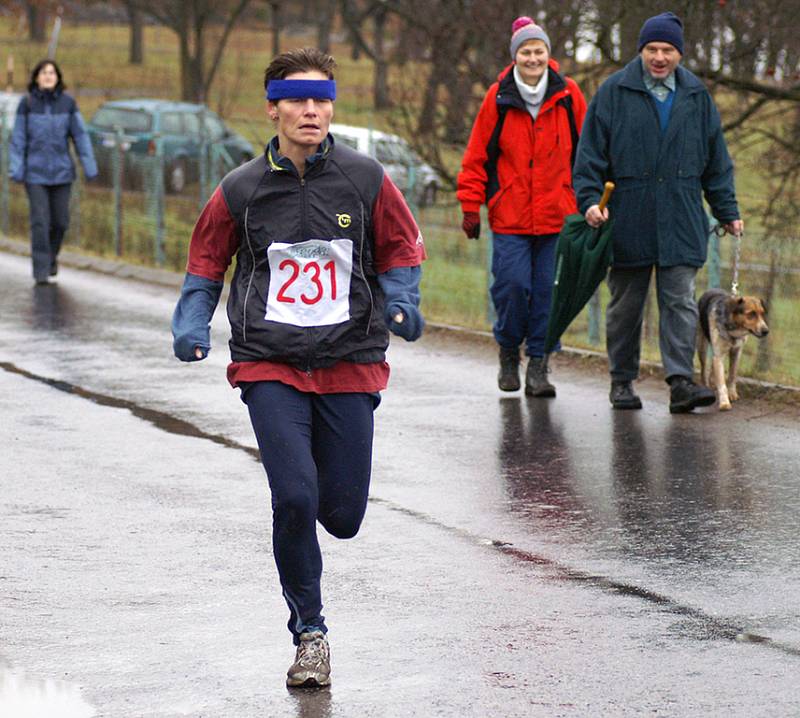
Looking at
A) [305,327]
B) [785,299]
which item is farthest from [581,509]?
[785,299]

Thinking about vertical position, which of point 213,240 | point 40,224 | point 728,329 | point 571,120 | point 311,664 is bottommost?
point 311,664

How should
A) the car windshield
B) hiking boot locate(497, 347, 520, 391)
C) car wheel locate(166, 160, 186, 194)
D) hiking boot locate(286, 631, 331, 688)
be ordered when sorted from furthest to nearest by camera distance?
the car windshield < car wheel locate(166, 160, 186, 194) < hiking boot locate(497, 347, 520, 391) < hiking boot locate(286, 631, 331, 688)

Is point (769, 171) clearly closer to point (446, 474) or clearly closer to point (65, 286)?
point (65, 286)

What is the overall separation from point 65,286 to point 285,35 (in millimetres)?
68066

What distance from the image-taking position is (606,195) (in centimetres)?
1001

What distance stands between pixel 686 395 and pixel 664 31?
6.23 feet

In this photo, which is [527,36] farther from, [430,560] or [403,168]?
[403,168]

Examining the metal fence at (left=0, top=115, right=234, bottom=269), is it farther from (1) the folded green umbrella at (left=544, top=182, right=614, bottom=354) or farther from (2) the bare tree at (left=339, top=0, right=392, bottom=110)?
(2) the bare tree at (left=339, top=0, right=392, bottom=110)

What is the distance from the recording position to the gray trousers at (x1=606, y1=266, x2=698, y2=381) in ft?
33.8

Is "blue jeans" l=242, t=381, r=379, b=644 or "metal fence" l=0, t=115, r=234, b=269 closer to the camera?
"blue jeans" l=242, t=381, r=379, b=644

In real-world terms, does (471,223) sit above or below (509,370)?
above

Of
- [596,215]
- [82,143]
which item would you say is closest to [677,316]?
[596,215]

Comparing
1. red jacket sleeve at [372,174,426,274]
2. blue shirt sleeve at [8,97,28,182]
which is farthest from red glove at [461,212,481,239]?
blue shirt sleeve at [8,97,28,182]

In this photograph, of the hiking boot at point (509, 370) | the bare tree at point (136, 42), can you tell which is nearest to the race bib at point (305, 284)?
the hiking boot at point (509, 370)
